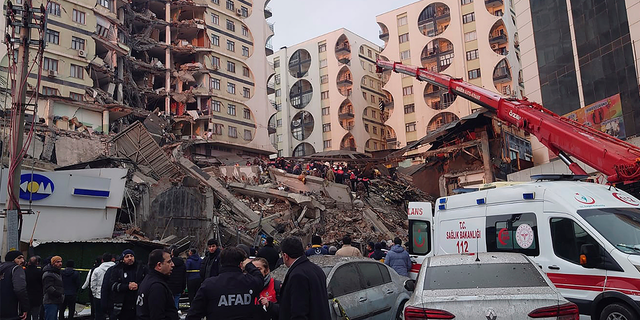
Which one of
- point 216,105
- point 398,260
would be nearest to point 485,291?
point 398,260

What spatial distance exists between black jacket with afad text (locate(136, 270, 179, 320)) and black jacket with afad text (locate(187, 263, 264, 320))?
282 millimetres

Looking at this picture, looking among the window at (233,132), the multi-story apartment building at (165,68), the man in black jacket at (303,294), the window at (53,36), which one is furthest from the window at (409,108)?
the man in black jacket at (303,294)

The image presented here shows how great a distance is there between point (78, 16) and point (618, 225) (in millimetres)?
42068

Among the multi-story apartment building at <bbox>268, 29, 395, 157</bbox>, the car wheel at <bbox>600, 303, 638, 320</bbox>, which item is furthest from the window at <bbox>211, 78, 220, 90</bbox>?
the car wheel at <bbox>600, 303, 638, 320</bbox>

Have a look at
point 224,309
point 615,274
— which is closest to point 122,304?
point 224,309

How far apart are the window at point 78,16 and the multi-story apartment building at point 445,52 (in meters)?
36.1

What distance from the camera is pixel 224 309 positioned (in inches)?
171

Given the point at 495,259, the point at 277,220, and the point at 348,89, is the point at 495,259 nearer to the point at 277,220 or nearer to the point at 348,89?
the point at 277,220

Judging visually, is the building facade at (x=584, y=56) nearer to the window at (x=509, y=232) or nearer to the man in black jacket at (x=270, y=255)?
the window at (x=509, y=232)

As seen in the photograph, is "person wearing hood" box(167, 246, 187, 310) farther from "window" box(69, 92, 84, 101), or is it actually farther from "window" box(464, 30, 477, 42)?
"window" box(464, 30, 477, 42)

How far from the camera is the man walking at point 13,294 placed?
22.2 feet

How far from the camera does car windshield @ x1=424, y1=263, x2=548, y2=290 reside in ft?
19.5

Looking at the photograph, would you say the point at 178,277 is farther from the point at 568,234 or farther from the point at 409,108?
the point at 409,108

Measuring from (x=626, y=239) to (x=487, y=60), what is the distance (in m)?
51.3
